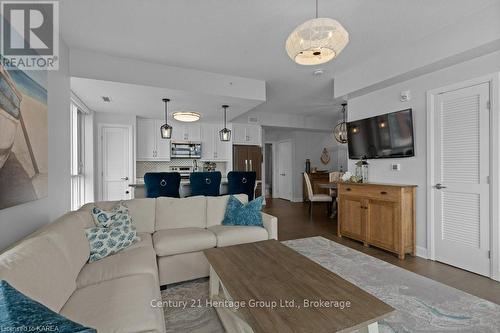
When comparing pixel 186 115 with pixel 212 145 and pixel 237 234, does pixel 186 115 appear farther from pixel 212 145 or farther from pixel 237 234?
pixel 237 234

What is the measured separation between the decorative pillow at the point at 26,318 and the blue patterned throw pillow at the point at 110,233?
136cm

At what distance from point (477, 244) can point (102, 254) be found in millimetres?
3865

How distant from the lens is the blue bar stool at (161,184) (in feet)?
11.6

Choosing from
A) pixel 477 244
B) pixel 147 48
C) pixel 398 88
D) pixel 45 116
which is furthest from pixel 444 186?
pixel 45 116

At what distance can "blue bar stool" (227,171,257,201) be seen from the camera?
4031 mm

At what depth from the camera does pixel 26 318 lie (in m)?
0.69

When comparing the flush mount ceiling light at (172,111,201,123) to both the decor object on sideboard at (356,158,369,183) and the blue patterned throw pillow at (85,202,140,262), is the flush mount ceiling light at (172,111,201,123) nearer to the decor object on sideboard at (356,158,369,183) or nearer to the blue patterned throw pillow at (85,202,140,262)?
the blue patterned throw pillow at (85,202,140,262)

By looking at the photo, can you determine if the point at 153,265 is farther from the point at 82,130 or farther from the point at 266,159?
the point at 266,159

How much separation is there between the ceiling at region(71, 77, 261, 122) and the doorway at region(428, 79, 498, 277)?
9.29ft

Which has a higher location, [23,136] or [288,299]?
[23,136]

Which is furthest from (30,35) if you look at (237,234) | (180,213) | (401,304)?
(401,304)

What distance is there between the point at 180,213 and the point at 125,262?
109 centimetres

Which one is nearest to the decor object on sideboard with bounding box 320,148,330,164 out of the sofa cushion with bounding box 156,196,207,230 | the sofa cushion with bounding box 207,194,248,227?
the sofa cushion with bounding box 207,194,248,227

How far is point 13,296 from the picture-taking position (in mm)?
748
